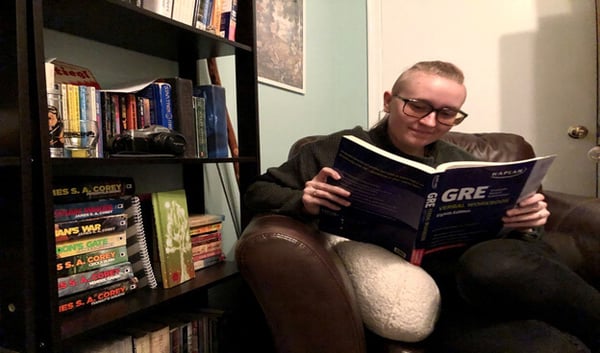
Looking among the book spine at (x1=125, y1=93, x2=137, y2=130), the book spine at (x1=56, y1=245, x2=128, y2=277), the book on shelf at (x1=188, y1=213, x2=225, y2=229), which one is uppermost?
the book spine at (x1=125, y1=93, x2=137, y2=130)

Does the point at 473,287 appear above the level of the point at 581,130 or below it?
below

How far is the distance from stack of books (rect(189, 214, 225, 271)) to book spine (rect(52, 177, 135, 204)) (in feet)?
0.76

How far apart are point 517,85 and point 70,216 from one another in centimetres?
192

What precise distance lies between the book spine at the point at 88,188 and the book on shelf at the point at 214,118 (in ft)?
0.86

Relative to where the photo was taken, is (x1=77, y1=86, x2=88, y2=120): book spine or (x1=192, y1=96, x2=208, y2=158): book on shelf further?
(x1=192, y1=96, x2=208, y2=158): book on shelf

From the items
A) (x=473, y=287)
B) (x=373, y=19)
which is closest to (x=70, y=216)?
(x=473, y=287)

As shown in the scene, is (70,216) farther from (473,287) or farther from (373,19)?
(373,19)

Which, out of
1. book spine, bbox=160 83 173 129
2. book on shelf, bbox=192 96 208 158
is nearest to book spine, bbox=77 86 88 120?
book spine, bbox=160 83 173 129

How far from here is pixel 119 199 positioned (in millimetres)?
1035

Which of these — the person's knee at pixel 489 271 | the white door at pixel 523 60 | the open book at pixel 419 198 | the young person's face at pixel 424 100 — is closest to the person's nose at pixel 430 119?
the young person's face at pixel 424 100

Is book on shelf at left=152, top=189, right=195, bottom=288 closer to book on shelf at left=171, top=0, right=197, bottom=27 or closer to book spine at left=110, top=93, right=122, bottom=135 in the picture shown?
book spine at left=110, top=93, right=122, bottom=135

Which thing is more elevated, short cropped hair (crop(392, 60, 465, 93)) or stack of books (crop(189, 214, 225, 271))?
short cropped hair (crop(392, 60, 465, 93))

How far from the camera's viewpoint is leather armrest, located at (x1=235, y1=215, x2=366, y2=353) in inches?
32.9

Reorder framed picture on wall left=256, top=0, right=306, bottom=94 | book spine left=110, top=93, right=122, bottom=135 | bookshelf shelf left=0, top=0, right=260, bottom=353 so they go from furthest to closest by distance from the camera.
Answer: framed picture on wall left=256, top=0, right=306, bottom=94 → book spine left=110, top=93, right=122, bottom=135 → bookshelf shelf left=0, top=0, right=260, bottom=353
